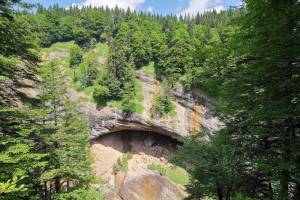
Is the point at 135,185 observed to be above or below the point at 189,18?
below

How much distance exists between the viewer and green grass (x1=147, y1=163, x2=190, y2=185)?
122 ft

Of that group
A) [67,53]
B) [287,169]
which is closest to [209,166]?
[287,169]

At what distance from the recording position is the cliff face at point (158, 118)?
39.3 m

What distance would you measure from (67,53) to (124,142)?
90.7 ft

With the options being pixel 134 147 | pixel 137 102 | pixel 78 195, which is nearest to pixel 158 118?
pixel 137 102

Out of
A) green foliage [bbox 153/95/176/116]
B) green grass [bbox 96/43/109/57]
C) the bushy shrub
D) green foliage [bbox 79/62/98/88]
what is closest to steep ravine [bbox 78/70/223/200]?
green foliage [bbox 153/95/176/116]

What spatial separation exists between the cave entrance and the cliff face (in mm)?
2119

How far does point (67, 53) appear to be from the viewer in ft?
196

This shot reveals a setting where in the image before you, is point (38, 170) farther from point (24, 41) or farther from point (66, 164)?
point (24, 41)

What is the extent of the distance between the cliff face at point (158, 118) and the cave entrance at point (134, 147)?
2119mm

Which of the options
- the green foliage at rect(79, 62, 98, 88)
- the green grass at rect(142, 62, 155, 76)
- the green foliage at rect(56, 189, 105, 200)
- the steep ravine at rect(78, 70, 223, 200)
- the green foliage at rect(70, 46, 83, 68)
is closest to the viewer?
the green foliage at rect(56, 189, 105, 200)

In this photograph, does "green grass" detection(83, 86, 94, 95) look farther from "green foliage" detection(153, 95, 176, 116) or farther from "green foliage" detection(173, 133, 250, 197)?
"green foliage" detection(173, 133, 250, 197)

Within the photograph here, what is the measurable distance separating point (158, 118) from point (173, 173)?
847 centimetres

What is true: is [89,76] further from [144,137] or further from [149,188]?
[149,188]
